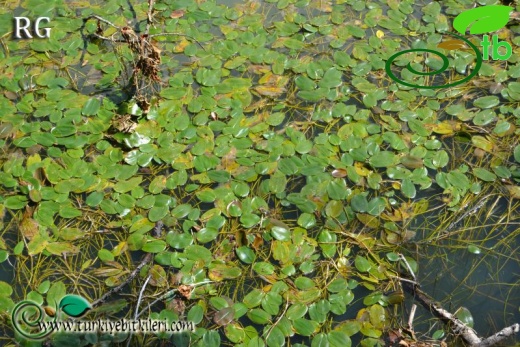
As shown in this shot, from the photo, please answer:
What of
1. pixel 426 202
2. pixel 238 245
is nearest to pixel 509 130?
pixel 426 202

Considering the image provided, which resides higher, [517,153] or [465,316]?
[517,153]

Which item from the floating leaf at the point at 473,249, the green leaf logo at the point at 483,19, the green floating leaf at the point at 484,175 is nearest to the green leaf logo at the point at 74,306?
the floating leaf at the point at 473,249

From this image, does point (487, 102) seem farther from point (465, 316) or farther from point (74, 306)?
point (74, 306)

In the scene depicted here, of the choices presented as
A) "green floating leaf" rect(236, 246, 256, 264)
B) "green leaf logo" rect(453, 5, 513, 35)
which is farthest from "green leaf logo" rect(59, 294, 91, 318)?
"green leaf logo" rect(453, 5, 513, 35)

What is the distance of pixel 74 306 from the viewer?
7.50ft

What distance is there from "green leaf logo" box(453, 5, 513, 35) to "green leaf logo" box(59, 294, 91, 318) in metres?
2.51

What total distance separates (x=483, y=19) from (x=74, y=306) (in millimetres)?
2726

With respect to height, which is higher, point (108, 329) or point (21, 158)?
point (21, 158)

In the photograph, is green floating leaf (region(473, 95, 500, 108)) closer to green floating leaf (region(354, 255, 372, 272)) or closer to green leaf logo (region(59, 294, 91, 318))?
green floating leaf (region(354, 255, 372, 272))

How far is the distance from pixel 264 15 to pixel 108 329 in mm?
2032

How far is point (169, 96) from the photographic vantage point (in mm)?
2992

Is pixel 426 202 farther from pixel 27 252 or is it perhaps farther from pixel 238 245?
pixel 27 252

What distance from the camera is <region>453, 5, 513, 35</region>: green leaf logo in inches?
134

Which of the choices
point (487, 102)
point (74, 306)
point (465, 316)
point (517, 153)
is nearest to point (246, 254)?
point (74, 306)
